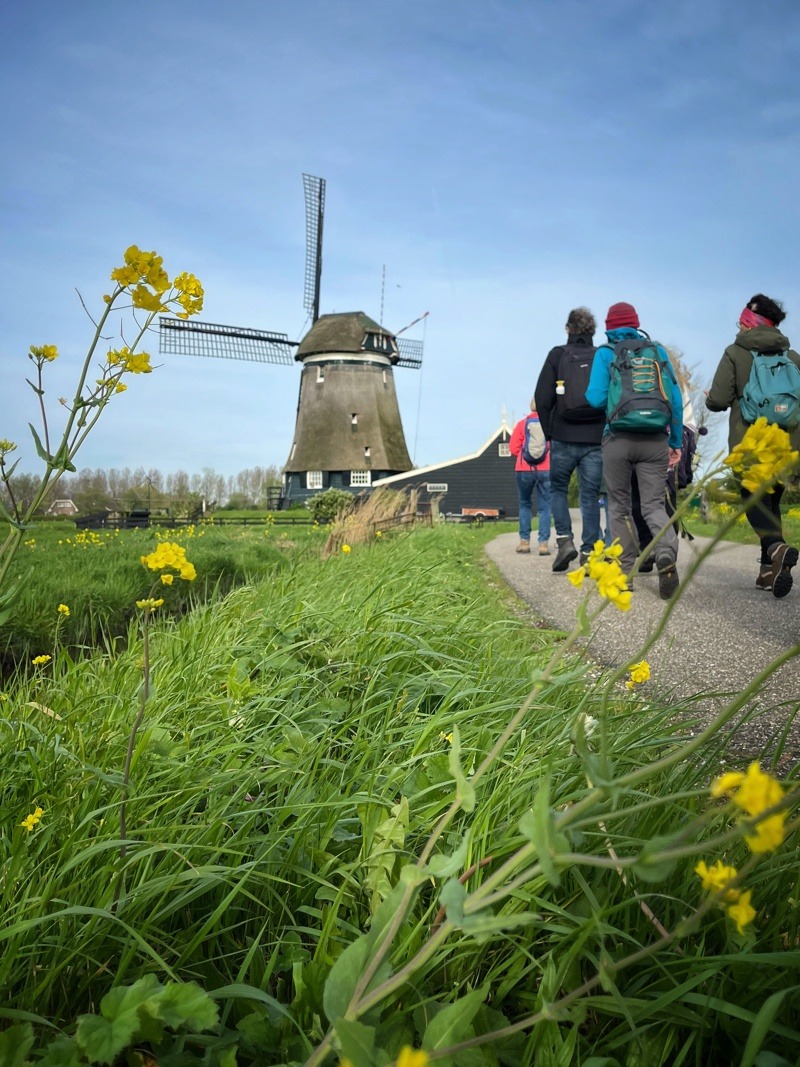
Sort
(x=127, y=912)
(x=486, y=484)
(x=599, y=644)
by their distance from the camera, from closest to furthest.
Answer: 1. (x=127, y=912)
2. (x=599, y=644)
3. (x=486, y=484)

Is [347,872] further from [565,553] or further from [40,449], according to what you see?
[565,553]

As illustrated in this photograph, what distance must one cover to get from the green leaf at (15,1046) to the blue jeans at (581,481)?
624 centimetres

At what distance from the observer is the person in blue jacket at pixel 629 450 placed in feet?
18.9

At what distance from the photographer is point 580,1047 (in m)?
1.18

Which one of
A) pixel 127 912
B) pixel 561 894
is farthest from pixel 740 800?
pixel 127 912

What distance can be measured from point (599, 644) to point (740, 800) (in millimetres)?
3513

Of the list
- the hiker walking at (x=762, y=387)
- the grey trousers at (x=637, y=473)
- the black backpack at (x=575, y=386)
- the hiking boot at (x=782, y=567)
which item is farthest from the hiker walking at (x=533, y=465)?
the hiking boot at (x=782, y=567)

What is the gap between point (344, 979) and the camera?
3.07 feet

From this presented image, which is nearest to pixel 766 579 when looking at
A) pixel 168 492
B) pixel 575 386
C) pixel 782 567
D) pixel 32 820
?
pixel 782 567

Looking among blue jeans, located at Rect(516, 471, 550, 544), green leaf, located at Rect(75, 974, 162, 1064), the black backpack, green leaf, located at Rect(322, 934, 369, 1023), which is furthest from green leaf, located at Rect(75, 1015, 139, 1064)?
blue jeans, located at Rect(516, 471, 550, 544)

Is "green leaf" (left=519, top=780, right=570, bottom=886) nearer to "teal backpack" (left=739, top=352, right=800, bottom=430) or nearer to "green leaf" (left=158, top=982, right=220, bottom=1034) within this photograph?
"green leaf" (left=158, top=982, right=220, bottom=1034)

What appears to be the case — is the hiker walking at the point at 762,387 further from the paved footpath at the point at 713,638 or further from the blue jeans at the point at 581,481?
the blue jeans at the point at 581,481

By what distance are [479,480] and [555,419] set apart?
2941cm

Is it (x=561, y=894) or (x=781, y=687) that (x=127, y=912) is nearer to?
(x=561, y=894)
